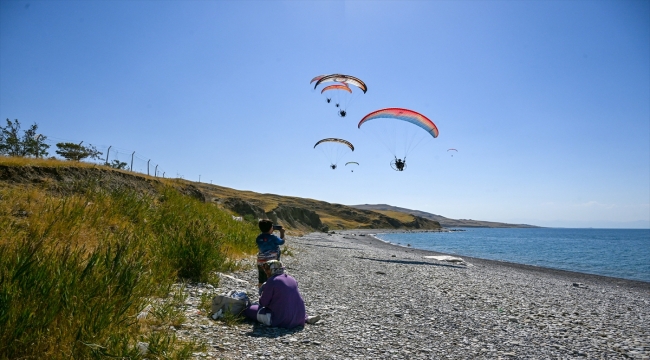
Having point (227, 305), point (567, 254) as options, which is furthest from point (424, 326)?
point (567, 254)

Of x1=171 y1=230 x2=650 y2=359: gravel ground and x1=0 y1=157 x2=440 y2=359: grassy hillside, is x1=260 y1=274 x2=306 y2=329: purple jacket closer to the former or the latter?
x1=171 y1=230 x2=650 y2=359: gravel ground

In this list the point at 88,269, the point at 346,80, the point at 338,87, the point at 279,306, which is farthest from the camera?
the point at 338,87

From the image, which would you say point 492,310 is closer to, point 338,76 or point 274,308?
point 274,308

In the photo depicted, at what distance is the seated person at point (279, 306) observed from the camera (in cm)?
673

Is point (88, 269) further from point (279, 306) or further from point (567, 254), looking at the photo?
point (567, 254)

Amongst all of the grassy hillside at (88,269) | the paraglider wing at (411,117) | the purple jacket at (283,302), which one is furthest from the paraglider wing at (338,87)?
the purple jacket at (283,302)

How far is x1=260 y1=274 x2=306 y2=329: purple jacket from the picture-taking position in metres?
6.73

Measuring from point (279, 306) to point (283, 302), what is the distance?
10cm

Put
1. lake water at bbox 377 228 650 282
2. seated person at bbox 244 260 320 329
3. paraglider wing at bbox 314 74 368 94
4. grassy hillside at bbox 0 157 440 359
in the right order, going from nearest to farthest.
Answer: grassy hillside at bbox 0 157 440 359, seated person at bbox 244 260 320 329, paraglider wing at bbox 314 74 368 94, lake water at bbox 377 228 650 282

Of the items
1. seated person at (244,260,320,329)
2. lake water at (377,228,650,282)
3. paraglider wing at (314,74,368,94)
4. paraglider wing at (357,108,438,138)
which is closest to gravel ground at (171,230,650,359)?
seated person at (244,260,320,329)

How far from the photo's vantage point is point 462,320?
862 cm

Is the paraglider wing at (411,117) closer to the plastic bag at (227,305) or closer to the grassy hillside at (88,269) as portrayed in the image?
the grassy hillside at (88,269)

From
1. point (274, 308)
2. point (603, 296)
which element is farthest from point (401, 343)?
point (603, 296)

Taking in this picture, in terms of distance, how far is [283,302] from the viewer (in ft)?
22.3
